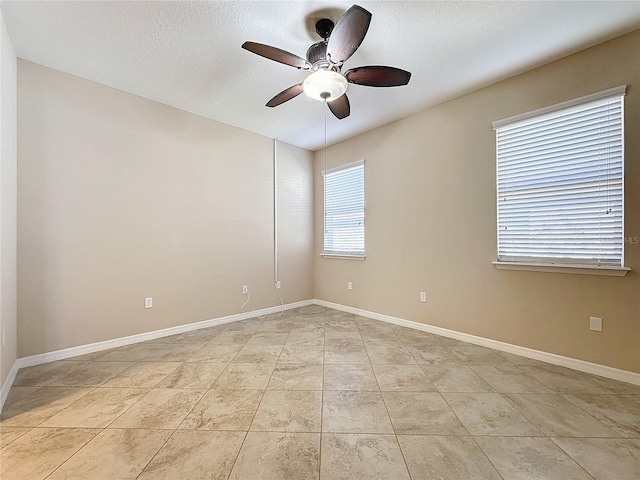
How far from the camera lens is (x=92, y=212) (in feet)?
9.17

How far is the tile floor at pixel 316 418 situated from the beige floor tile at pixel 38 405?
0.04ft

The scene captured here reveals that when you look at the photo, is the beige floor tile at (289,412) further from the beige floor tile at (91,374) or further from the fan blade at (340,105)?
the fan blade at (340,105)

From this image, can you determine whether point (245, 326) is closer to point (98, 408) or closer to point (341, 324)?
point (341, 324)

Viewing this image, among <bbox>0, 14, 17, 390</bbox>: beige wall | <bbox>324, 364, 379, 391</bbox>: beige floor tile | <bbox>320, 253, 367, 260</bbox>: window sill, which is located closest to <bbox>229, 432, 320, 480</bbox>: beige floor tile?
<bbox>324, 364, 379, 391</bbox>: beige floor tile

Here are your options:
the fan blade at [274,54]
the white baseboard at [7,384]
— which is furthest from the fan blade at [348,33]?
the white baseboard at [7,384]

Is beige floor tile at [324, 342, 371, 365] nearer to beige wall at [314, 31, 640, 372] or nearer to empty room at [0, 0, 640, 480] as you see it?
empty room at [0, 0, 640, 480]

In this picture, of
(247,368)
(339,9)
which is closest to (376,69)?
(339,9)

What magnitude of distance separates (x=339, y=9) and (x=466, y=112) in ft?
6.14

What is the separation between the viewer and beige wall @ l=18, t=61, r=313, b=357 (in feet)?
8.28

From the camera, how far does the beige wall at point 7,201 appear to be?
1.96 m

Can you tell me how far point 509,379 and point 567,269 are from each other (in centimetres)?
109

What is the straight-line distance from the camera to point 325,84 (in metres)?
2.11

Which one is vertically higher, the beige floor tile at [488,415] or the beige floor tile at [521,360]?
the beige floor tile at [521,360]

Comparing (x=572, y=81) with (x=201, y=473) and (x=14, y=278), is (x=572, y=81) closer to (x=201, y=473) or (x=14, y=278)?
(x=201, y=473)
